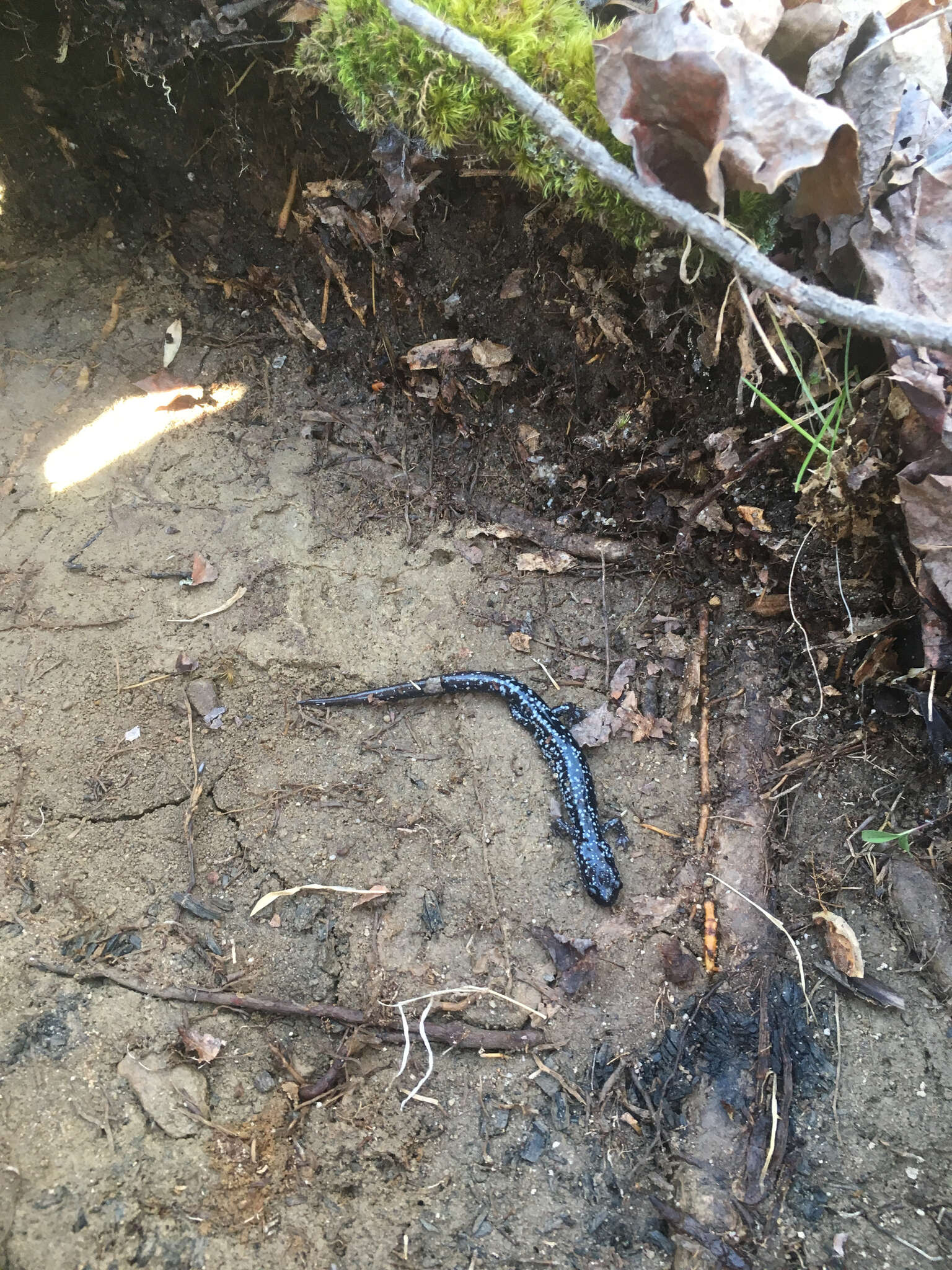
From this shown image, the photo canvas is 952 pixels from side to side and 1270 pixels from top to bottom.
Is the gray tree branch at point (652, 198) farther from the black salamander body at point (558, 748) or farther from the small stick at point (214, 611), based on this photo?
the small stick at point (214, 611)

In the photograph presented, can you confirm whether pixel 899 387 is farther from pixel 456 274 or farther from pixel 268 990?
pixel 268 990

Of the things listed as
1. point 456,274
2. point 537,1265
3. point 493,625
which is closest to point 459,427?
point 456,274

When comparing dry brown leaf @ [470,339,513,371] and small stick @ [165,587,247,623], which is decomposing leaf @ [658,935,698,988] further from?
dry brown leaf @ [470,339,513,371]

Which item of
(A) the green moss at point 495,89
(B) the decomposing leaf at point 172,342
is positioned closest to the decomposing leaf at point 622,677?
(A) the green moss at point 495,89

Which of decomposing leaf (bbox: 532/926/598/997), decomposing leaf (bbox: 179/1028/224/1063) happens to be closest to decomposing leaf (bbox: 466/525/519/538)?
decomposing leaf (bbox: 532/926/598/997)

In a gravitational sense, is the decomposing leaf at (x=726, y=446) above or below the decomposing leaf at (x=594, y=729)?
above
